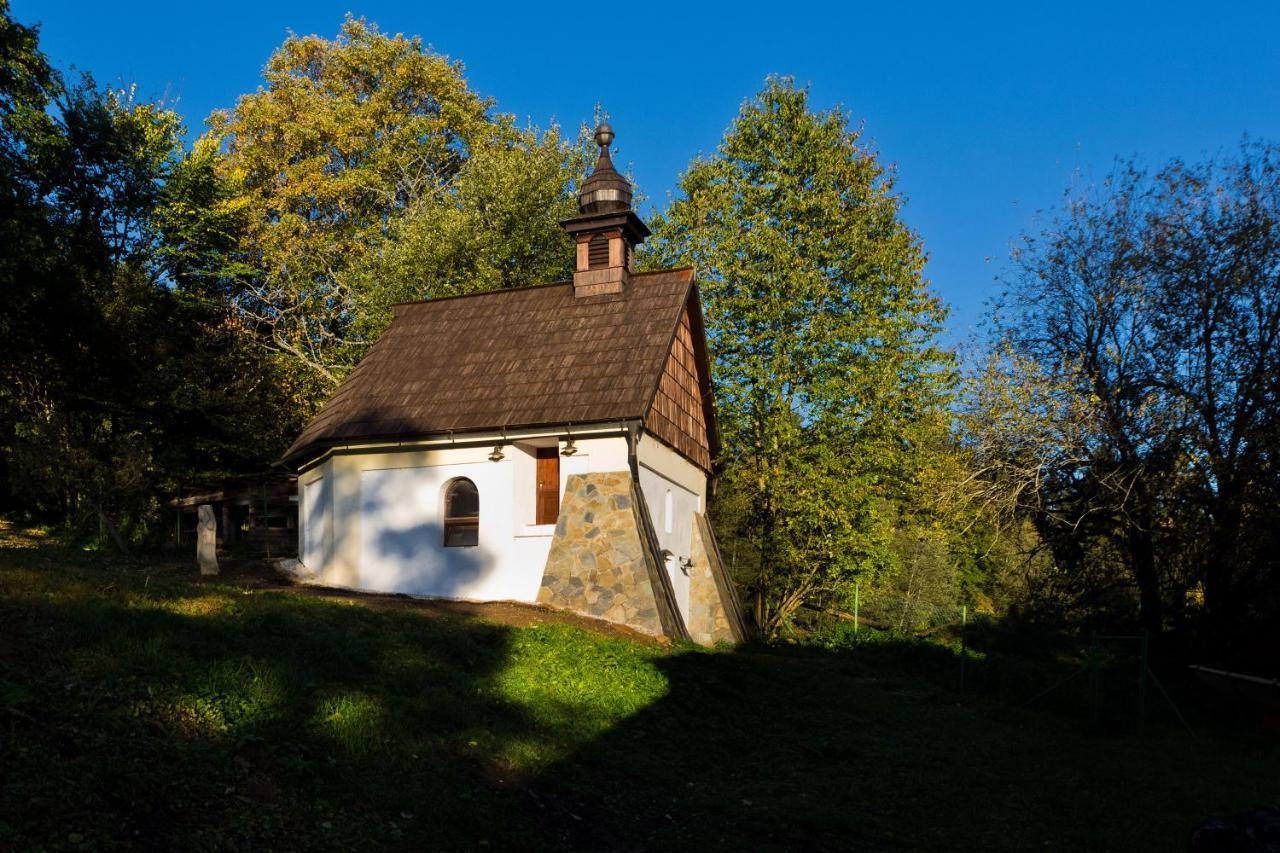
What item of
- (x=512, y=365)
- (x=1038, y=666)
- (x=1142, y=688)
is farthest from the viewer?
(x=1038, y=666)

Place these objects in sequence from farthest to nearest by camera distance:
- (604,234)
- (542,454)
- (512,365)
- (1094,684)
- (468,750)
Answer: (604,234)
(512,365)
(542,454)
(1094,684)
(468,750)

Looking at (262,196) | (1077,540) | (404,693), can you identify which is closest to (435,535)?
(404,693)

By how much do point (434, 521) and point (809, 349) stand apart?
10482mm

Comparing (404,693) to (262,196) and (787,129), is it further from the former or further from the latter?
(262,196)

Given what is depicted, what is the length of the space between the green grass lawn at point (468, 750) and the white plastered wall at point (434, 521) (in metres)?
4.51

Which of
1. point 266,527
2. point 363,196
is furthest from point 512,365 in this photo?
point 363,196

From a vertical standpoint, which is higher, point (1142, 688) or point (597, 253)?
point (597, 253)

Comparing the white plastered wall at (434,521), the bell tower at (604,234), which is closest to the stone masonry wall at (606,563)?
the white plastered wall at (434,521)

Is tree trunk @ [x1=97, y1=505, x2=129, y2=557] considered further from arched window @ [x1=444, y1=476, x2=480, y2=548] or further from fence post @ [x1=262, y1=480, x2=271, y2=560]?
arched window @ [x1=444, y1=476, x2=480, y2=548]

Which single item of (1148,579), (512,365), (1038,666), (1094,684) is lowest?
(1038,666)

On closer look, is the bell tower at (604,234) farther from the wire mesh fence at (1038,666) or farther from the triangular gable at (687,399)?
the wire mesh fence at (1038,666)

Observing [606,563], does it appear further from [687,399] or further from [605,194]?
[605,194]

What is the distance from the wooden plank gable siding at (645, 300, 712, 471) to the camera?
20.7 m

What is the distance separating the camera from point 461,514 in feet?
66.8
